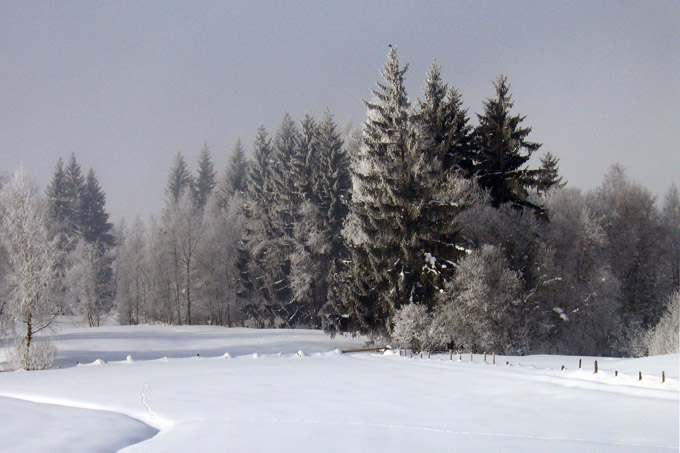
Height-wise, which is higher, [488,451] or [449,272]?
[449,272]

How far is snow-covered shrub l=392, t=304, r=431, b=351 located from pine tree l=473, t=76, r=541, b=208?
9427 millimetres

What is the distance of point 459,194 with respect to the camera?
30172 mm

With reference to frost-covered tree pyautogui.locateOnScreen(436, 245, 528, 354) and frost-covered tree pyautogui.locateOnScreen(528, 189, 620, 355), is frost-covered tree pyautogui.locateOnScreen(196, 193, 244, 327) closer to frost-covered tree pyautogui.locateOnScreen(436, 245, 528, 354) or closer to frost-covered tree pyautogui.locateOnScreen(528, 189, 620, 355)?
frost-covered tree pyautogui.locateOnScreen(436, 245, 528, 354)

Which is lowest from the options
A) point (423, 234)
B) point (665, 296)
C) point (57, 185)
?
point (665, 296)

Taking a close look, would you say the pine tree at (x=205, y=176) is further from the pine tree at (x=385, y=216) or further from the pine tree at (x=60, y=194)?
the pine tree at (x=385, y=216)

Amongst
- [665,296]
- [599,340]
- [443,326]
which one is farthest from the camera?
[665,296]

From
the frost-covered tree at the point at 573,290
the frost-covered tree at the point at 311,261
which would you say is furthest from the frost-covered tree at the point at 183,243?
the frost-covered tree at the point at 573,290

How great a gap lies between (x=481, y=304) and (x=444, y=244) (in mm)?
3912

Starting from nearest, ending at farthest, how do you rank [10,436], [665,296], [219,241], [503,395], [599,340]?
[10,436], [503,395], [599,340], [665,296], [219,241]

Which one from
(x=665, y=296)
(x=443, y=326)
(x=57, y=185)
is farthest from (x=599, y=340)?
(x=57, y=185)

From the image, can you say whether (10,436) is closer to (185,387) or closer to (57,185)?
(185,387)

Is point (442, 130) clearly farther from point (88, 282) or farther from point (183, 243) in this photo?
point (88, 282)

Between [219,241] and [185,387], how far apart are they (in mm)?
41520

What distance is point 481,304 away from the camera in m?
28.5
